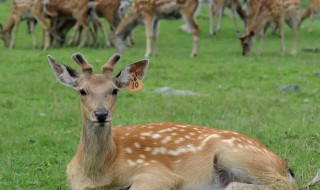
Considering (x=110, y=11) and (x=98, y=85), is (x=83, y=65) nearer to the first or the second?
(x=98, y=85)

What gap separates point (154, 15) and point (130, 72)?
39.4 feet

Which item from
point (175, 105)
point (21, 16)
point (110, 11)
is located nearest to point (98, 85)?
point (175, 105)

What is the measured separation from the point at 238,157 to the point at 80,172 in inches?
47.3

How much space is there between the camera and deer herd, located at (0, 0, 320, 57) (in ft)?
56.9

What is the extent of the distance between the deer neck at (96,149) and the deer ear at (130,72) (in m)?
0.40

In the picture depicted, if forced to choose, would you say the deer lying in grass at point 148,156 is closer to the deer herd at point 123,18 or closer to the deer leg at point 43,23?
the deer herd at point 123,18

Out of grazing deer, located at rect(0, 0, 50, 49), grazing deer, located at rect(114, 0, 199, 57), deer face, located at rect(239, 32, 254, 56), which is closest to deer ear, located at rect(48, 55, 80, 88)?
grazing deer, located at rect(114, 0, 199, 57)

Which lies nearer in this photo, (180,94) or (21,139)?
(21,139)

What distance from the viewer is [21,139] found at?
26.0 ft

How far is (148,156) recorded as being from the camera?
5.60m

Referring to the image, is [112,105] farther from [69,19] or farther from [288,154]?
[69,19]

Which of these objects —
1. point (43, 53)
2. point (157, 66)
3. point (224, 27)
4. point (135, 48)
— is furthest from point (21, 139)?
point (224, 27)

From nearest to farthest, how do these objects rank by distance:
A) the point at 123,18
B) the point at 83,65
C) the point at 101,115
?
the point at 101,115
the point at 83,65
the point at 123,18

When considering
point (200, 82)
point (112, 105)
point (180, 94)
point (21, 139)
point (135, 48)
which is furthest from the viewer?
point (135, 48)
